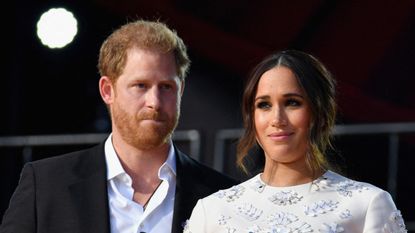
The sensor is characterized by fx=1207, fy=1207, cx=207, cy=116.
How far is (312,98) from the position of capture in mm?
3779

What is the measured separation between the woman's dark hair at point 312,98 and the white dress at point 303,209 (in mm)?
102

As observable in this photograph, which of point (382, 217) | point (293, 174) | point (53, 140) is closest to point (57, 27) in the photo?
point (53, 140)

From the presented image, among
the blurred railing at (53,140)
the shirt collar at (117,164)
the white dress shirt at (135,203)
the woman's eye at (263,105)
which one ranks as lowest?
the blurred railing at (53,140)

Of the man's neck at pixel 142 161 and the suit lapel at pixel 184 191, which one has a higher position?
the man's neck at pixel 142 161

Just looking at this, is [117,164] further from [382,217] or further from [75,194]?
[382,217]

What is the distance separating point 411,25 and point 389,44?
0.19m

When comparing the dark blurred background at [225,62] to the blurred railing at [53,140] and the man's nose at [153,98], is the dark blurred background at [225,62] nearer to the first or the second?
Result: the blurred railing at [53,140]

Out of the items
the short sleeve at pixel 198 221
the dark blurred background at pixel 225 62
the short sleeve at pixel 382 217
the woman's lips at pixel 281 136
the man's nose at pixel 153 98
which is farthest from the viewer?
the dark blurred background at pixel 225 62

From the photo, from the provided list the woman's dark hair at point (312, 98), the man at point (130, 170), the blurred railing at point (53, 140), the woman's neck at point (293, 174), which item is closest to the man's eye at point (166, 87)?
the man at point (130, 170)

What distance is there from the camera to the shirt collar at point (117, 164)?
4.57 metres

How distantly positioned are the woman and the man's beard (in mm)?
566

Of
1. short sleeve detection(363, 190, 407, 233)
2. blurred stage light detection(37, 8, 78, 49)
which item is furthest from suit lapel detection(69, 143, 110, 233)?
blurred stage light detection(37, 8, 78, 49)

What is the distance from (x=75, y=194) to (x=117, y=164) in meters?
0.20

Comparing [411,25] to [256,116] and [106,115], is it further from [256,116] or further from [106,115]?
[256,116]
